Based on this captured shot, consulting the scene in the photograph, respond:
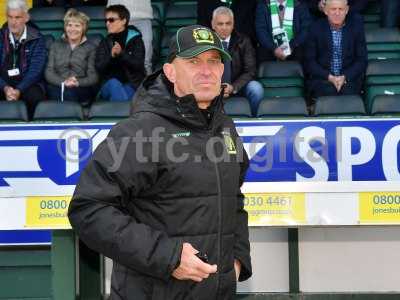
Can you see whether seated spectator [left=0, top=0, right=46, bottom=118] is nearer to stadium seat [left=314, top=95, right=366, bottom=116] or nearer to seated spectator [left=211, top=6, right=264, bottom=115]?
seated spectator [left=211, top=6, right=264, bottom=115]

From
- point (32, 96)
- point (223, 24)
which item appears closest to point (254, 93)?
point (223, 24)

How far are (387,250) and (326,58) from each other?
8.02 feet

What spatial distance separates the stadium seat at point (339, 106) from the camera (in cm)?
618

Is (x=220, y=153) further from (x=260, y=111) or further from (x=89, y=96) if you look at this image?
(x=89, y=96)

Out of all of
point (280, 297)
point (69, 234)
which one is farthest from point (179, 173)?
point (280, 297)

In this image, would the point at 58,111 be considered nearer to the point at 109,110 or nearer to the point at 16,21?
the point at 109,110

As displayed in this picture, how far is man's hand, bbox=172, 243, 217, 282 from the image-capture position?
2256mm

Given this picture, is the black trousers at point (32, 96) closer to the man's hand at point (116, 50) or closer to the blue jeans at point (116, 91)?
the blue jeans at point (116, 91)

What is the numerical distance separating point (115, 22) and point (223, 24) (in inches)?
37.9

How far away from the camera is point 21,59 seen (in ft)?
23.4

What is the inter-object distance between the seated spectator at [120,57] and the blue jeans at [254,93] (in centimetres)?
95

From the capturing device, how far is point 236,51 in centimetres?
704

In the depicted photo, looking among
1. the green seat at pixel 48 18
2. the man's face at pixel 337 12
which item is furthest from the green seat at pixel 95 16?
the man's face at pixel 337 12

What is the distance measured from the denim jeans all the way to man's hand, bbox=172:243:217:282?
532 cm
